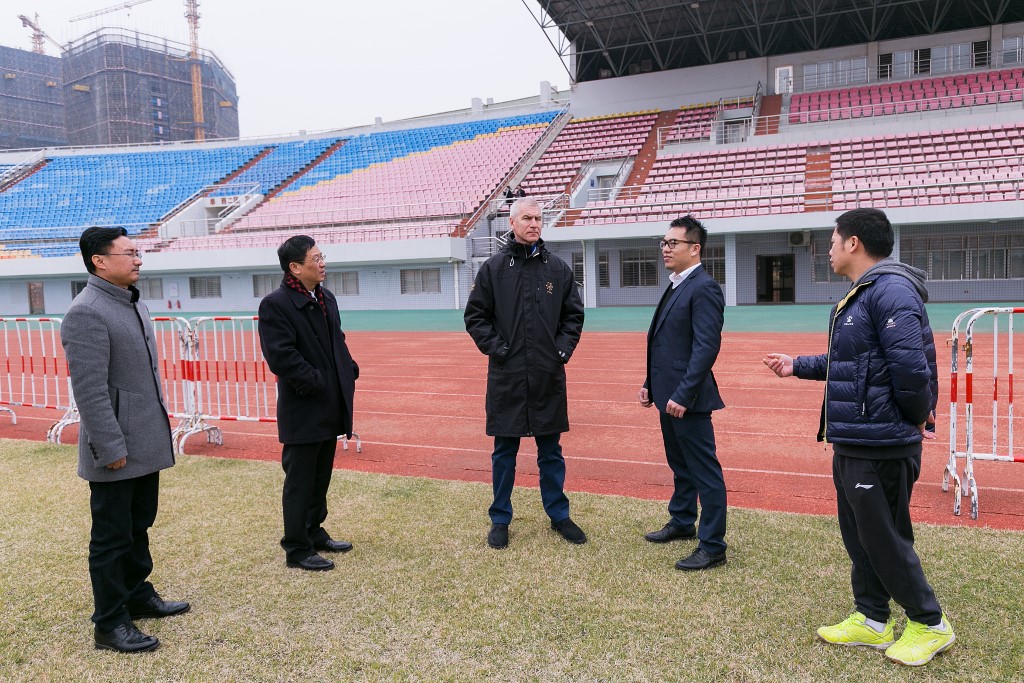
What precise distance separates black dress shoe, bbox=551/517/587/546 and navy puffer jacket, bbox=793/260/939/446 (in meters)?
1.86

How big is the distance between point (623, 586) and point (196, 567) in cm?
251

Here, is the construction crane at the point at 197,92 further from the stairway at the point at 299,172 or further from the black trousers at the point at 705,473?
the black trousers at the point at 705,473

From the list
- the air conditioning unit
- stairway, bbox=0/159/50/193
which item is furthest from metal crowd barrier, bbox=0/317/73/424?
stairway, bbox=0/159/50/193

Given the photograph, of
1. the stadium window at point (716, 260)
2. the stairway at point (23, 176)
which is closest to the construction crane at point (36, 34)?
the stairway at point (23, 176)

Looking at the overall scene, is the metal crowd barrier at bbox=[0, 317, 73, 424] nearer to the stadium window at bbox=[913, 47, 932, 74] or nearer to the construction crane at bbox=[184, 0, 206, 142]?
the stadium window at bbox=[913, 47, 932, 74]

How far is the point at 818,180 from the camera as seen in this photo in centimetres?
2605

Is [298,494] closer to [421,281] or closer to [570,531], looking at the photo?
[570,531]

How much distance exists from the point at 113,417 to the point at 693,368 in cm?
295

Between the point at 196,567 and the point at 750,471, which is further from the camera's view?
the point at 750,471

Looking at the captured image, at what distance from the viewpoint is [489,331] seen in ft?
14.5

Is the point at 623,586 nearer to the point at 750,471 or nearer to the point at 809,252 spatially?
the point at 750,471

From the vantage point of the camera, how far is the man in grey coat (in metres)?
3.24

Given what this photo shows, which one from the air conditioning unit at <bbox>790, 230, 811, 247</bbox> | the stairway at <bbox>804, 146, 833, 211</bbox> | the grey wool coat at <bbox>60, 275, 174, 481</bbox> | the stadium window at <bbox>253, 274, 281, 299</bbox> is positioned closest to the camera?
the grey wool coat at <bbox>60, 275, 174, 481</bbox>

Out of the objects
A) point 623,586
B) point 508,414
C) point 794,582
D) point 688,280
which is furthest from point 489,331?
point 794,582
